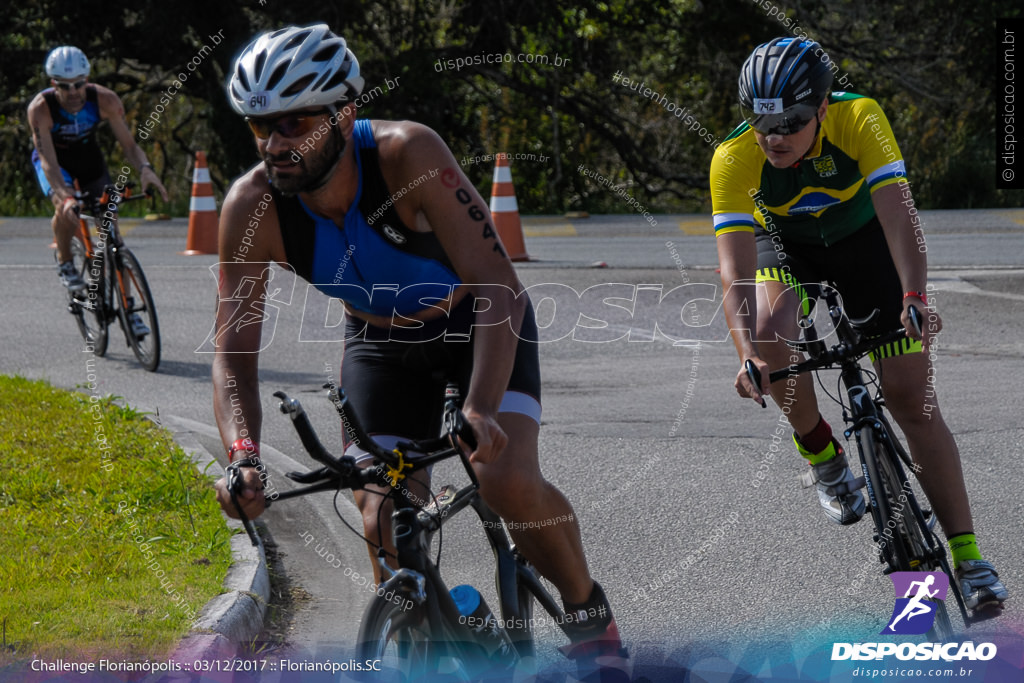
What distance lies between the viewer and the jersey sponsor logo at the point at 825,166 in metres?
4.39

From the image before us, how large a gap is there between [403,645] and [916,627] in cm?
195

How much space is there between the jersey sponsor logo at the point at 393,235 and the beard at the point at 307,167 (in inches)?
9.9

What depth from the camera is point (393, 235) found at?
343 centimetres

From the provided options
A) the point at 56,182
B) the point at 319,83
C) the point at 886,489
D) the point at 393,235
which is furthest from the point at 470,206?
the point at 56,182

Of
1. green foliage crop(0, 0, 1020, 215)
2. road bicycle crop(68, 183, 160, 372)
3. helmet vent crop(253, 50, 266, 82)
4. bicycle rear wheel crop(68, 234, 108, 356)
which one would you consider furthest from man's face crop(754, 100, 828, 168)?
green foliage crop(0, 0, 1020, 215)

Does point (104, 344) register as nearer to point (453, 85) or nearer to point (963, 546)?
point (963, 546)

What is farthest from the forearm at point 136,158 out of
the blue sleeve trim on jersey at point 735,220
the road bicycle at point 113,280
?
the blue sleeve trim on jersey at point 735,220

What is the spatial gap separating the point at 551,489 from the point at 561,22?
46.1ft

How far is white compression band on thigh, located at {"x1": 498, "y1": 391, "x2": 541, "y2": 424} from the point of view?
345 cm

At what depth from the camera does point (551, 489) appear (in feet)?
11.7

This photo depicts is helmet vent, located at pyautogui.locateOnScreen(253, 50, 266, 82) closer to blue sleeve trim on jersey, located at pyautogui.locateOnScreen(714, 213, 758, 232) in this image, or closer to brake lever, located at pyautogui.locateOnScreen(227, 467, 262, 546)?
brake lever, located at pyautogui.locateOnScreen(227, 467, 262, 546)

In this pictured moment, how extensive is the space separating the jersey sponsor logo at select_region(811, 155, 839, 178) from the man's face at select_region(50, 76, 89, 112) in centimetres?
649

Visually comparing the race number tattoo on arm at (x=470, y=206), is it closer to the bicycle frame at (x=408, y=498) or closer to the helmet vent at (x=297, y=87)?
the helmet vent at (x=297, y=87)

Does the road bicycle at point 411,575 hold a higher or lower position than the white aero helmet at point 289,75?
lower
